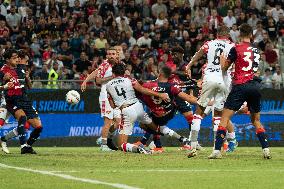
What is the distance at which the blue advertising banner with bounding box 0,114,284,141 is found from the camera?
85.9 ft

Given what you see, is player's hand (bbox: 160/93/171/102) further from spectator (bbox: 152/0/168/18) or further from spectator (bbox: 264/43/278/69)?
spectator (bbox: 152/0/168/18)

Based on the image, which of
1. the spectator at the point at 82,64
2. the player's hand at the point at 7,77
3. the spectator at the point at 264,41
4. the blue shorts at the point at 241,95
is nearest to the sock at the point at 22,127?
the player's hand at the point at 7,77

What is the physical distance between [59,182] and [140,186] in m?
1.21

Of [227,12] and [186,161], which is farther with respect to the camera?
[227,12]

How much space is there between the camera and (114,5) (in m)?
33.2

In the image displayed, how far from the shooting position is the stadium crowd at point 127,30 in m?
29.2

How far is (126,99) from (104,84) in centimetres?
292

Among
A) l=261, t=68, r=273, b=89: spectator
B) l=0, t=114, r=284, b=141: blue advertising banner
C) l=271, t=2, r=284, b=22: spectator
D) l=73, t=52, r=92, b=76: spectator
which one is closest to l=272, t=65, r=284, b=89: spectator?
l=261, t=68, r=273, b=89: spectator

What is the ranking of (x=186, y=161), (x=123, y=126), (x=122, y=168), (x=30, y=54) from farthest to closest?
(x=30, y=54), (x=123, y=126), (x=186, y=161), (x=122, y=168)

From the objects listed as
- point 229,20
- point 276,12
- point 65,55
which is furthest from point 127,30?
point 276,12

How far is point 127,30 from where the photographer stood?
3189cm

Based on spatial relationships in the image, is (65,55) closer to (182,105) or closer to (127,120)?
(182,105)

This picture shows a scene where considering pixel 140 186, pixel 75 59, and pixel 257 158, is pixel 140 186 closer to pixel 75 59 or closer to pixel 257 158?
pixel 257 158

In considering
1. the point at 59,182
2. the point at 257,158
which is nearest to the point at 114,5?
the point at 257,158
